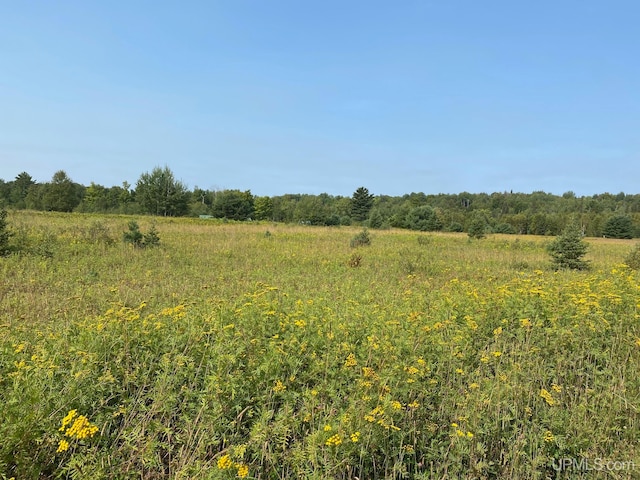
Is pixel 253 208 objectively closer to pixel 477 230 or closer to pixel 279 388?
pixel 477 230

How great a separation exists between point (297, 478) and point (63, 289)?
21.1 feet

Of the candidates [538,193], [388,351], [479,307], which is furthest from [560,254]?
[538,193]

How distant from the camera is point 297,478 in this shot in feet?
6.89

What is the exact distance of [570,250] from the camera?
11.8m

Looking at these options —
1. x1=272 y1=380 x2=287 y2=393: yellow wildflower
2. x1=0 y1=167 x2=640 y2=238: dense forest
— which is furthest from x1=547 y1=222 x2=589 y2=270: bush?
x1=0 y1=167 x2=640 y2=238: dense forest

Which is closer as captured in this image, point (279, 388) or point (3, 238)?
point (279, 388)

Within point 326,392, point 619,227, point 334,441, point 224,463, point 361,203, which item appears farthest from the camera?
point 361,203

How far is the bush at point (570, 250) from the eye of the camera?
38.0 ft

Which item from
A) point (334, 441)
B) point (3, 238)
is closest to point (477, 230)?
point (3, 238)

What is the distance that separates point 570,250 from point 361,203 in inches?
→ 2481

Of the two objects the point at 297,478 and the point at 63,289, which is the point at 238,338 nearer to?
the point at 297,478

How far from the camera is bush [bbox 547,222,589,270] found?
38.0ft

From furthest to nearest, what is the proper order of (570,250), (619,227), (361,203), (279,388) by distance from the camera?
1. (361,203)
2. (619,227)
3. (570,250)
4. (279,388)

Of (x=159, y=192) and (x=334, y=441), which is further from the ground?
(x=159, y=192)
